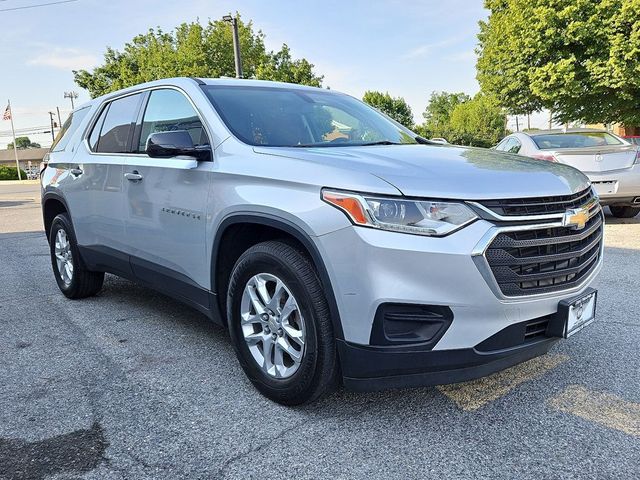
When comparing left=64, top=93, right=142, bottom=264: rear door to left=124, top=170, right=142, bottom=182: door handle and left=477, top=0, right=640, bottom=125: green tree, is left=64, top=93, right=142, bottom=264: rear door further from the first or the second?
left=477, top=0, right=640, bottom=125: green tree

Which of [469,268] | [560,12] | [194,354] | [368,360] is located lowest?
[194,354]

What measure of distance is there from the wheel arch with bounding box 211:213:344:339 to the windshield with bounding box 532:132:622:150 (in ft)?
21.2

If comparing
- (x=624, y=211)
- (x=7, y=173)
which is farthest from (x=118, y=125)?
(x=7, y=173)

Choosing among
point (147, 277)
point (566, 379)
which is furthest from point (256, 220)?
point (566, 379)

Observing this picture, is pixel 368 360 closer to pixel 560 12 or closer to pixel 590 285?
pixel 590 285

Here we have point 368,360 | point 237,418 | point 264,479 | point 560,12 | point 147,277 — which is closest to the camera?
point 264,479

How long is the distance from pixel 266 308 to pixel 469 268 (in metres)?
1.07

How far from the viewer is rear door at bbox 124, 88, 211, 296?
10.3ft

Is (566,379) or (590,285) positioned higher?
(590,285)

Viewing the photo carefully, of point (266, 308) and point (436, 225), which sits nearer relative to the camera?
point (436, 225)

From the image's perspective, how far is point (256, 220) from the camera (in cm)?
267

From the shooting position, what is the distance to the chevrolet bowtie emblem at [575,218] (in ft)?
7.90

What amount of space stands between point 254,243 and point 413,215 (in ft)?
3.48

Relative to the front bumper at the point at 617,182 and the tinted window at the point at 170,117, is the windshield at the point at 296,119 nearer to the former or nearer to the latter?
the tinted window at the point at 170,117
